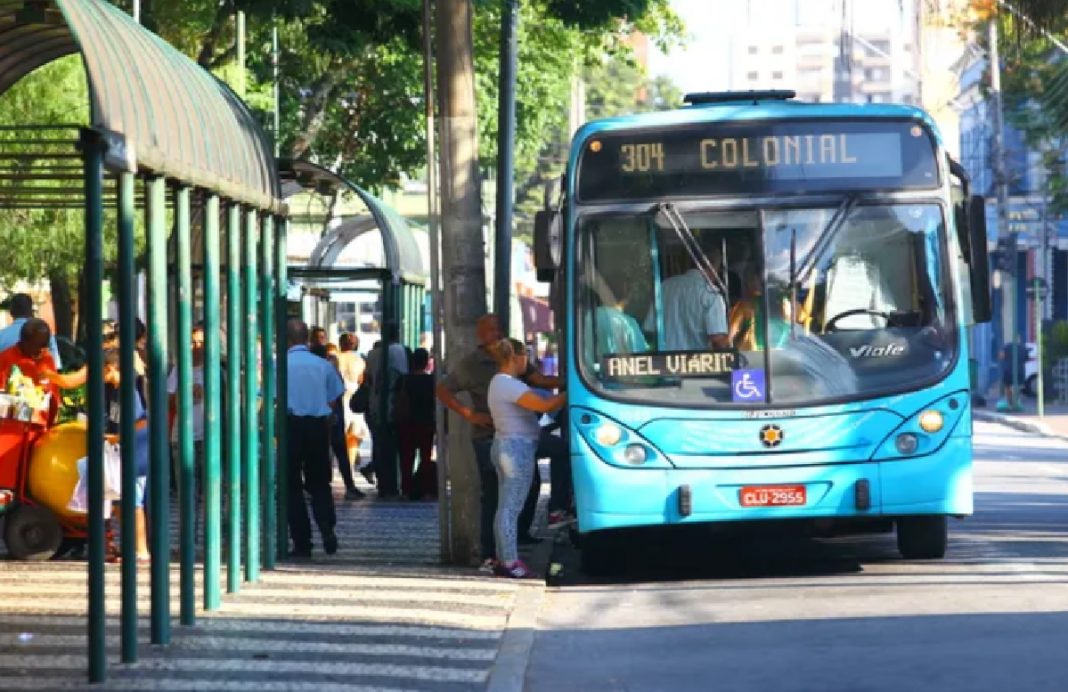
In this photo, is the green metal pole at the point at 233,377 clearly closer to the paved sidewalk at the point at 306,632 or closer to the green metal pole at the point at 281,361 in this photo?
the paved sidewalk at the point at 306,632

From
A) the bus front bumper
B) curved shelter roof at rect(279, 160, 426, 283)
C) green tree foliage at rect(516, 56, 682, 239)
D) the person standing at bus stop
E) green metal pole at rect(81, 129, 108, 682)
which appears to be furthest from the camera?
green tree foliage at rect(516, 56, 682, 239)

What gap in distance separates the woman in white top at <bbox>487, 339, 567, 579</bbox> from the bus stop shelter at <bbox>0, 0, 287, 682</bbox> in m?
1.45

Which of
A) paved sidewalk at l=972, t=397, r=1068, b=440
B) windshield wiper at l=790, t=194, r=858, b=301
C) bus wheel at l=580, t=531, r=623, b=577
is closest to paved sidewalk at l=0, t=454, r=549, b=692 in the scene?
bus wheel at l=580, t=531, r=623, b=577

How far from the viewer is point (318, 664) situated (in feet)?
33.8

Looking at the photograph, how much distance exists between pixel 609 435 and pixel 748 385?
0.92 m

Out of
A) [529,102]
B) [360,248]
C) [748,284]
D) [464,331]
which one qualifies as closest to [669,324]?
[748,284]

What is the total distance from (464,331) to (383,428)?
7286 mm

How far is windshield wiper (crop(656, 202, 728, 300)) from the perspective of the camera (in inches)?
566

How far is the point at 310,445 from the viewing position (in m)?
16.1

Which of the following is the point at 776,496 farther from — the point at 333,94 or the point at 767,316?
the point at 333,94

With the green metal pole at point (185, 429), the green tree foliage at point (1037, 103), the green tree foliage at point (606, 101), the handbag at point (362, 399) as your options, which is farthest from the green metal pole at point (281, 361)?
the green tree foliage at point (606, 101)

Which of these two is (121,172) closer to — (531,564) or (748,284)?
(748,284)

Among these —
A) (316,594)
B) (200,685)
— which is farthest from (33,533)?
(200,685)

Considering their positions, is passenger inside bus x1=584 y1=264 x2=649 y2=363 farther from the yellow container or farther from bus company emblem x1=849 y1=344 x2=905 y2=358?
the yellow container
